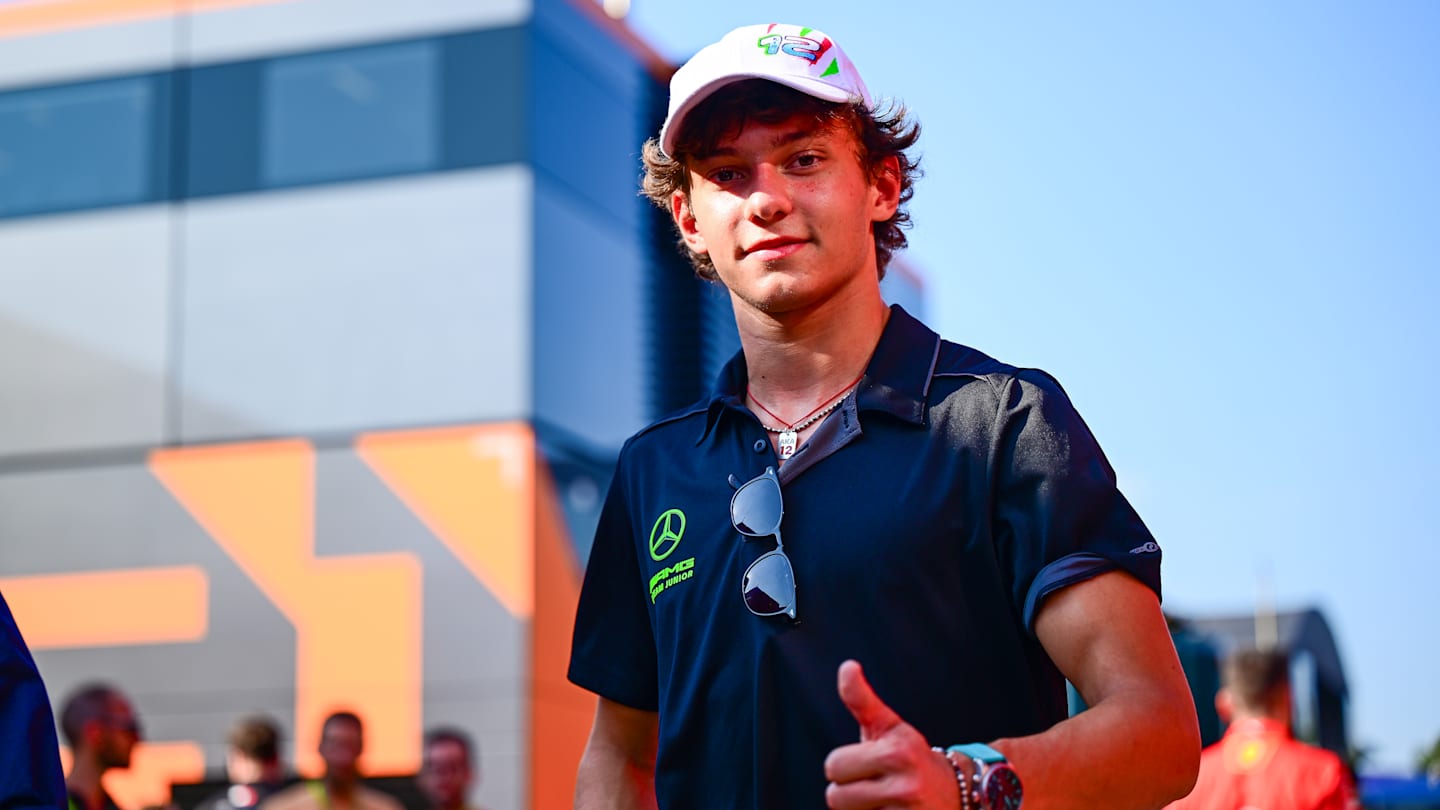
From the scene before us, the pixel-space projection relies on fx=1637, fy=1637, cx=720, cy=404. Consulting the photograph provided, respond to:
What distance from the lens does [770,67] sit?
1.92 m

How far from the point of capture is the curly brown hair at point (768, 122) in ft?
6.41

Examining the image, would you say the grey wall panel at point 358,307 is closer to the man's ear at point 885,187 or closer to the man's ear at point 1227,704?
the man's ear at point 1227,704

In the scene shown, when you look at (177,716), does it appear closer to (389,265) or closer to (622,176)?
(389,265)

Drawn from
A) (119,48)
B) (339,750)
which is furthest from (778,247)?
(119,48)

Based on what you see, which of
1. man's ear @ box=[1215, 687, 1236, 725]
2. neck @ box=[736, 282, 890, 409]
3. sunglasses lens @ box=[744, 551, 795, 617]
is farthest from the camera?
man's ear @ box=[1215, 687, 1236, 725]

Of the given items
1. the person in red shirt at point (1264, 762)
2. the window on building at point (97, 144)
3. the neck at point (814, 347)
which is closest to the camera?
the neck at point (814, 347)

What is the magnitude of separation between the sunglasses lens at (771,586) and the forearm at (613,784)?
41 cm

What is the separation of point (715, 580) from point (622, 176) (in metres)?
9.48

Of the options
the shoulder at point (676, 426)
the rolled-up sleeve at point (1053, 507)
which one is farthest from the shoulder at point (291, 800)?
the rolled-up sleeve at point (1053, 507)

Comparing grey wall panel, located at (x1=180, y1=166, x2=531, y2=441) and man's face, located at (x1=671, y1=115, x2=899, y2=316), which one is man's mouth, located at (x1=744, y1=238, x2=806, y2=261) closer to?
man's face, located at (x1=671, y1=115, x2=899, y2=316)

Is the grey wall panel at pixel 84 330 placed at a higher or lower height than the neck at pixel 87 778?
higher

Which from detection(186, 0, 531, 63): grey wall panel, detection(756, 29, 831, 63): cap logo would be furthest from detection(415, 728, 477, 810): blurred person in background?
detection(756, 29, 831, 63): cap logo

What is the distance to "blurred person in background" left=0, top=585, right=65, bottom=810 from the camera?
175 cm

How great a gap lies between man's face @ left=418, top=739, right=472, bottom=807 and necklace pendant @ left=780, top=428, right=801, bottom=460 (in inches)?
244
